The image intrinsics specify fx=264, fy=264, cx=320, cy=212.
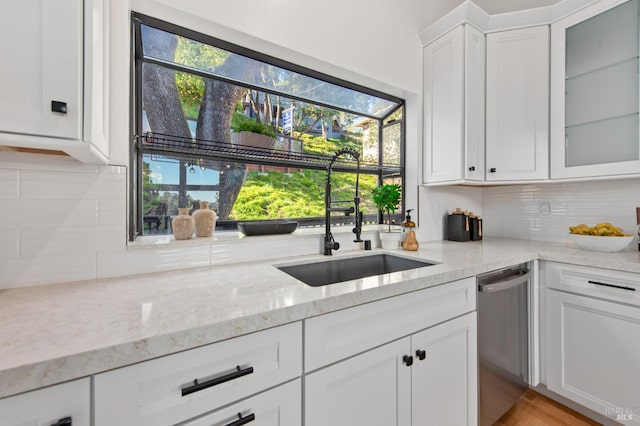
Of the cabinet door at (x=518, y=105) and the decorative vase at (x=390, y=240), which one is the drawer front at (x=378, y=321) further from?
the cabinet door at (x=518, y=105)

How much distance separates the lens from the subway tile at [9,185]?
904 millimetres

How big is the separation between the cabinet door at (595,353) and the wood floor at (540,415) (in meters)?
0.18

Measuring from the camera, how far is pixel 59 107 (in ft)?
2.32

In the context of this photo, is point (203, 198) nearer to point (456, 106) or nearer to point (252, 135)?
point (252, 135)

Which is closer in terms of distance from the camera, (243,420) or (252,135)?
(243,420)

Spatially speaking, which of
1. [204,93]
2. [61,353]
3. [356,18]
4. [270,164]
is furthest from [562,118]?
[61,353]

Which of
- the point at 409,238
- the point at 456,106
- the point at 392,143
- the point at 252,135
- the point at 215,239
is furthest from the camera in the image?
the point at 392,143

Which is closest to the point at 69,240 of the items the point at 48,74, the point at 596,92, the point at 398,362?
the point at 48,74

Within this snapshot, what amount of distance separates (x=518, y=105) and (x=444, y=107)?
0.51m

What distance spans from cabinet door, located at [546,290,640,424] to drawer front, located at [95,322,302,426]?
162cm

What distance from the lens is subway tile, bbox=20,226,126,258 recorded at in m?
0.94

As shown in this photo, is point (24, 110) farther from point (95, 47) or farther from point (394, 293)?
point (394, 293)

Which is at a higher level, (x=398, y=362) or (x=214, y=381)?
(x=214, y=381)

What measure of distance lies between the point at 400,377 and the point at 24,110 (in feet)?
4.73
